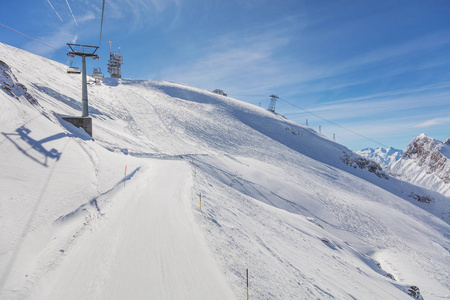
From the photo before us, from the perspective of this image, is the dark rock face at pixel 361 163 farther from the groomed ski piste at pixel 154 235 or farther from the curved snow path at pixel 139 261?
the curved snow path at pixel 139 261

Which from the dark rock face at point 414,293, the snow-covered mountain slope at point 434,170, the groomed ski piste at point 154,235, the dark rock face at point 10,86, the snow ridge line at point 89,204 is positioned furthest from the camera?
the snow-covered mountain slope at point 434,170

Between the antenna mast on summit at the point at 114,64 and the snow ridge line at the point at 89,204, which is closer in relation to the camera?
the snow ridge line at the point at 89,204

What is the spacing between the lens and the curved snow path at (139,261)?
5898mm

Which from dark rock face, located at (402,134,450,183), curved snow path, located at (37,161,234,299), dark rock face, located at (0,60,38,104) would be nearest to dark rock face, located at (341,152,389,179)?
curved snow path, located at (37,161,234,299)

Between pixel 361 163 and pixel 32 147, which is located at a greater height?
pixel 361 163

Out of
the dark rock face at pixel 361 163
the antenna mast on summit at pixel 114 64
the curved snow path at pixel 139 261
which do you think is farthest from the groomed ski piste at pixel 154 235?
the antenna mast on summit at pixel 114 64

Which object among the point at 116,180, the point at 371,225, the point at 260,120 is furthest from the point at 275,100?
the point at 116,180

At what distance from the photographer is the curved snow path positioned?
590 centimetres

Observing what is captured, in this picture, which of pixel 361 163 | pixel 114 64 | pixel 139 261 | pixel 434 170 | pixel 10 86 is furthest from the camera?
pixel 434 170

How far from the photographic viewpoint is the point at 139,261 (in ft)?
23.2

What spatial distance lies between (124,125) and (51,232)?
28.5m

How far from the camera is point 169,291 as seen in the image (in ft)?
19.9

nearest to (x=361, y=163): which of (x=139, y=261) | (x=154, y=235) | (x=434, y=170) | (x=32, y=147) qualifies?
(x=154, y=235)

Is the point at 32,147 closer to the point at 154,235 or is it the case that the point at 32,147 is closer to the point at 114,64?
the point at 154,235
